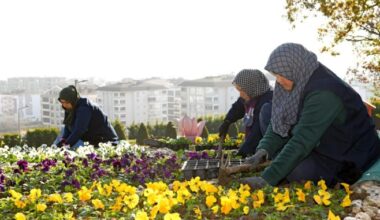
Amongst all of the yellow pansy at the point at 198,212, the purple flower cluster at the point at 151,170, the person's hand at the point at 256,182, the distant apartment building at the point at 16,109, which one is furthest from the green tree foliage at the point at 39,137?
the distant apartment building at the point at 16,109

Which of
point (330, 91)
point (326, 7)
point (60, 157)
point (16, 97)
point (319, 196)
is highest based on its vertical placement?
point (326, 7)

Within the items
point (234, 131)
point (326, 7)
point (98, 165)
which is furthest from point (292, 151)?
point (234, 131)

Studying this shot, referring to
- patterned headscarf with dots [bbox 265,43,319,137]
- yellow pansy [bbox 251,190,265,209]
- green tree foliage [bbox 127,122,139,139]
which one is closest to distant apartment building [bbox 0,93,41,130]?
green tree foliage [bbox 127,122,139,139]

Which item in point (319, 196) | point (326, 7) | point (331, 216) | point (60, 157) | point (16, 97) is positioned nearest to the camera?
point (331, 216)

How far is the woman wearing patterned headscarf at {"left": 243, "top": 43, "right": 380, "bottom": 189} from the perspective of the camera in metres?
3.00

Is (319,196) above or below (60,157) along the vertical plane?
above

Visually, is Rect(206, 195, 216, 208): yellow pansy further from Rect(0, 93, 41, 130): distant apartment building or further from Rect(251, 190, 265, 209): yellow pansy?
Rect(0, 93, 41, 130): distant apartment building

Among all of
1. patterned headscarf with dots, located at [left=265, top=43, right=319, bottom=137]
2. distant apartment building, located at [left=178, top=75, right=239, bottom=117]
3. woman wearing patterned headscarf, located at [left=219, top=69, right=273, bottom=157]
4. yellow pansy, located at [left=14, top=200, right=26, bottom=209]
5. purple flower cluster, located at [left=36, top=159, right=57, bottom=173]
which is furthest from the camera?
distant apartment building, located at [left=178, top=75, right=239, bottom=117]

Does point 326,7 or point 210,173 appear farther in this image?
point 326,7

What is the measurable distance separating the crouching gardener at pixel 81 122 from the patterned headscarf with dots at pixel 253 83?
2.16 m

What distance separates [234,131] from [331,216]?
13.6 metres

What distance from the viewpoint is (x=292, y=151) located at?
9.82 ft

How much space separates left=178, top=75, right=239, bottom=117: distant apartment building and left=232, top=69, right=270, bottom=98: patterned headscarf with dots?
272 ft

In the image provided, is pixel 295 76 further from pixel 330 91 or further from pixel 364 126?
pixel 364 126
